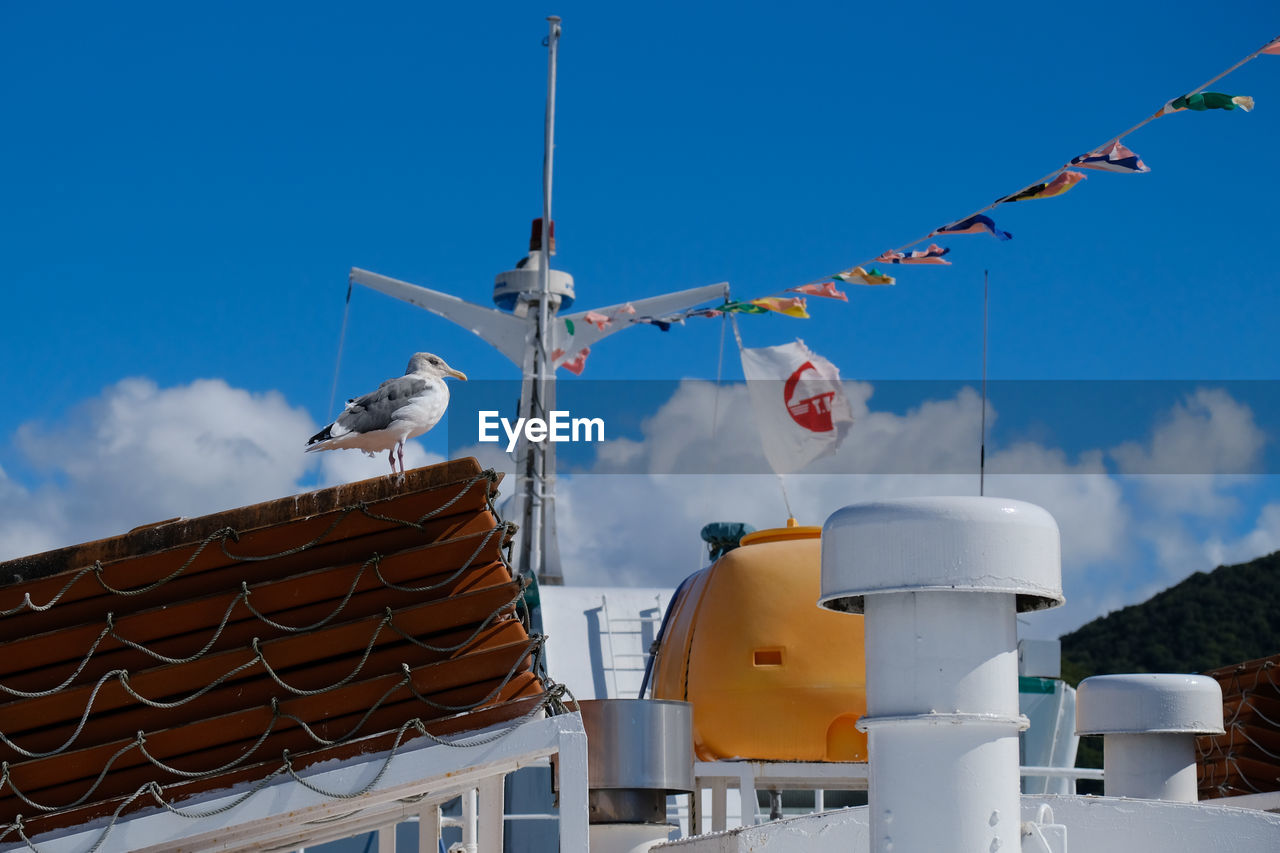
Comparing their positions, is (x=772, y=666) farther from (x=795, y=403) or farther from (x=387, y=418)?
(x=795, y=403)

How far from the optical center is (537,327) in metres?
24.0

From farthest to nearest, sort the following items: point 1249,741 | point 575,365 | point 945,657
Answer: point 575,365
point 1249,741
point 945,657

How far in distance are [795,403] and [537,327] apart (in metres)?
9.45

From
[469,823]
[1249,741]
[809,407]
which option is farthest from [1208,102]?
[469,823]

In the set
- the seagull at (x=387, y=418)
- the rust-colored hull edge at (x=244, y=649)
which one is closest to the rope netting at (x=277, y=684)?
the rust-colored hull edge at (x=244, y=649)

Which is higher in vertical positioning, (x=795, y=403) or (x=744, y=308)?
(x=744, y=308)

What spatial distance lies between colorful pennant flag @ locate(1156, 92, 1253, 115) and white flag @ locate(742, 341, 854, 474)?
17.3 feet

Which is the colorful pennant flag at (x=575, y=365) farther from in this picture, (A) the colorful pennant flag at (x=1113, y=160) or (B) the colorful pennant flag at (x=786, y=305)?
(A) the colorful pennant flag at (x=1113, y=160)

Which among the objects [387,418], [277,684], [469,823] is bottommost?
[469,823]

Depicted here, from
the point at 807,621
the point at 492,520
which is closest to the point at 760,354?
the point at 807,621

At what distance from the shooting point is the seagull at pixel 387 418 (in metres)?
6.74

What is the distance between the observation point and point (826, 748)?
9906 millimetres

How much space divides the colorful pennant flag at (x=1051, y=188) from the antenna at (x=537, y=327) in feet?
35.2

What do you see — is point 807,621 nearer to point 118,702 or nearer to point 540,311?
point 118,702
